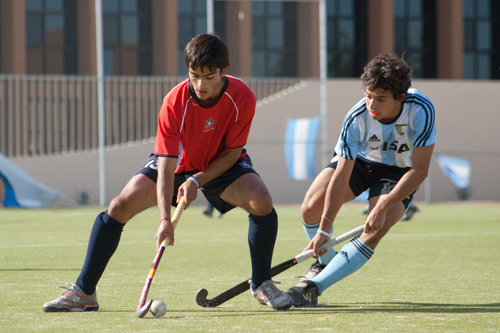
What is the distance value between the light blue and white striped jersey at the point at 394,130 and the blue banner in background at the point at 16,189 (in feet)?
38.5

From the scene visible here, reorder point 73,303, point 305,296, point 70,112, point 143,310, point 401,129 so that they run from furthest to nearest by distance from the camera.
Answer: point 70,112 → point 401,129 → point 305,296 → point 73,303 → point 143,310

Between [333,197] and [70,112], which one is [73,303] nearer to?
[333,197]

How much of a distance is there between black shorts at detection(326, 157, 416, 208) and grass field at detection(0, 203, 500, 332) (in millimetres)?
695

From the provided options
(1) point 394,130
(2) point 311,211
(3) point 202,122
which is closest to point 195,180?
(3) point 202,122

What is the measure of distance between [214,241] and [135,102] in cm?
1039

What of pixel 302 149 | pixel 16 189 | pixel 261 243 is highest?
pixel 261 243

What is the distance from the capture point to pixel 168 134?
4324mm

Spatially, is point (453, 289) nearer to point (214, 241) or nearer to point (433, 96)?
point (214, 241)

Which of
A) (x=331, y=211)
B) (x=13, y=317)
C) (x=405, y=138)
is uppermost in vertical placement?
(x=405, y=138)

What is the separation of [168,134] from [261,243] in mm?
858

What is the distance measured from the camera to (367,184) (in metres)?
5.17

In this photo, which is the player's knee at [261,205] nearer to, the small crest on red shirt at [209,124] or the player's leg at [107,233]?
the small crest on red shirt at [209,124]

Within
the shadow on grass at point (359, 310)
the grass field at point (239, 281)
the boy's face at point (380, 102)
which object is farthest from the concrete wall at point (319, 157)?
the boy's face at point (380, 102)

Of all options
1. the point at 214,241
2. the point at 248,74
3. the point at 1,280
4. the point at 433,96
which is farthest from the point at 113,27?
the point at 1,280
